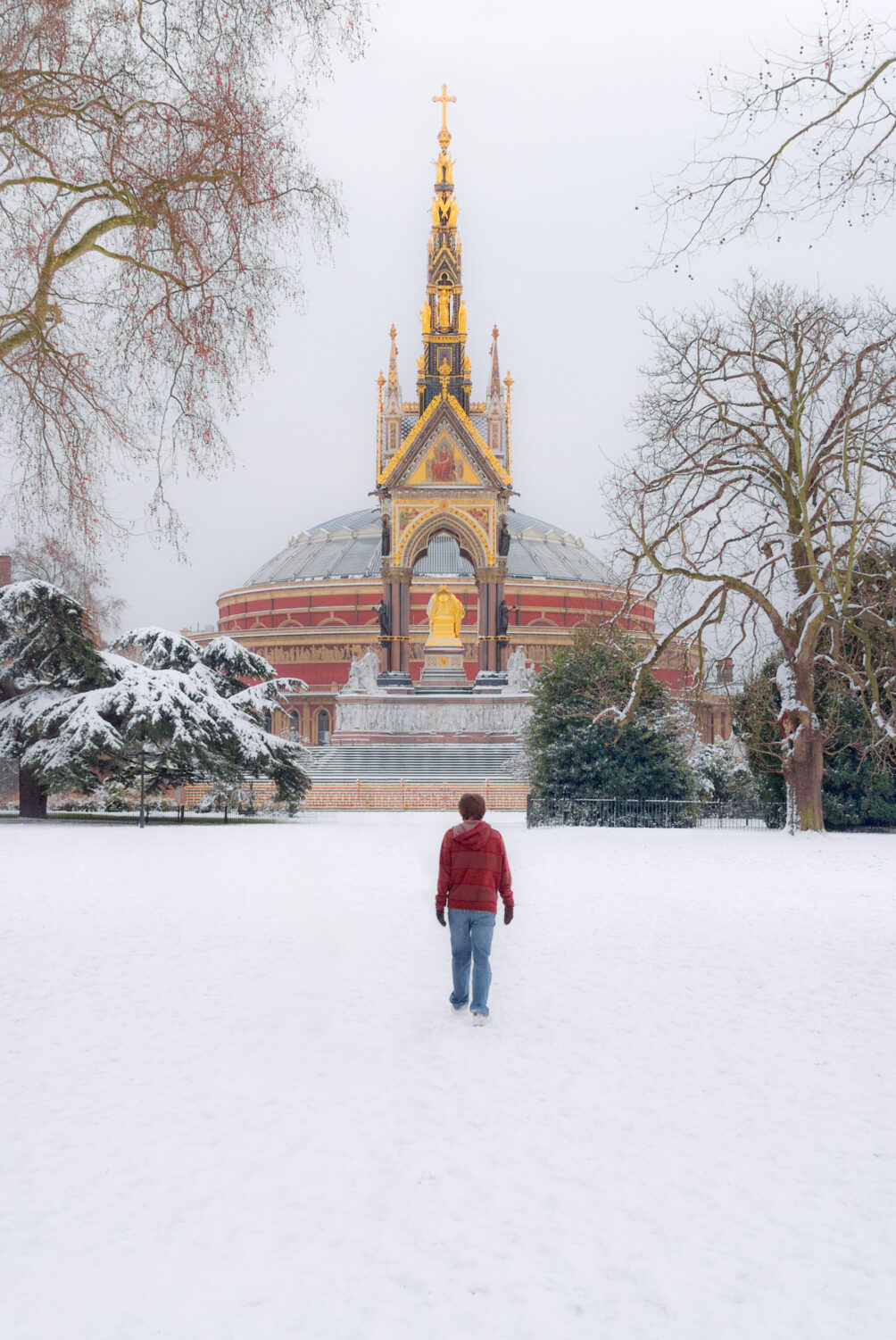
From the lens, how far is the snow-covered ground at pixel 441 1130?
4215mm

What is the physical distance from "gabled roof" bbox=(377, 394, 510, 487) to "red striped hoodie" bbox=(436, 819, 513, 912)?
41.4 meters

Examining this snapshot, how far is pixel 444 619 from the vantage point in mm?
57062

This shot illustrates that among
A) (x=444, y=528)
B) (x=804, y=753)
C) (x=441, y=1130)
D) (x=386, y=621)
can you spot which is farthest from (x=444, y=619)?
(x=441, y=1130)

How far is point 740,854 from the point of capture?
765 inches

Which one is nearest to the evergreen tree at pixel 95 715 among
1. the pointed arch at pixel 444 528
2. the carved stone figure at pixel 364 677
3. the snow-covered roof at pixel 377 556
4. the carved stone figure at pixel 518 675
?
the carved stone figure at pixel 364 677

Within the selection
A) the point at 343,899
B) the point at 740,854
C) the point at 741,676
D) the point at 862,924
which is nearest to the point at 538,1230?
→ the point at 862,924

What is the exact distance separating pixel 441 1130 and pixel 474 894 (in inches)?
89.3

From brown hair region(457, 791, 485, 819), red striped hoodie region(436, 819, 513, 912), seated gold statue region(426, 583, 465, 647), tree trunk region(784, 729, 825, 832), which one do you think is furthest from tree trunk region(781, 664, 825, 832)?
seated gold statue region(426, 583, 465, 647)

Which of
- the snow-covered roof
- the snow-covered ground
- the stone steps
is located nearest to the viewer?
the snow-covered ground

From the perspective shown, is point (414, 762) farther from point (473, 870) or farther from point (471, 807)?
point (473, 870)

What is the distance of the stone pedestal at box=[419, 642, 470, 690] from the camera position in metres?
51.7

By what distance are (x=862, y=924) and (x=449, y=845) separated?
558cm

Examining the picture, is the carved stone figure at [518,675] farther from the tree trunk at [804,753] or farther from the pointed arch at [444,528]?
the tree trunk at [804,753]

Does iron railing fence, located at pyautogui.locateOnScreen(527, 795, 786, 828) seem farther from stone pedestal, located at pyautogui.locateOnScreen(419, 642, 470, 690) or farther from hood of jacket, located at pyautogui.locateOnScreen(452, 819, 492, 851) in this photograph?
stone pedestal, located at pyautogui.locateOnScreen(419, 642, 470, 690)
